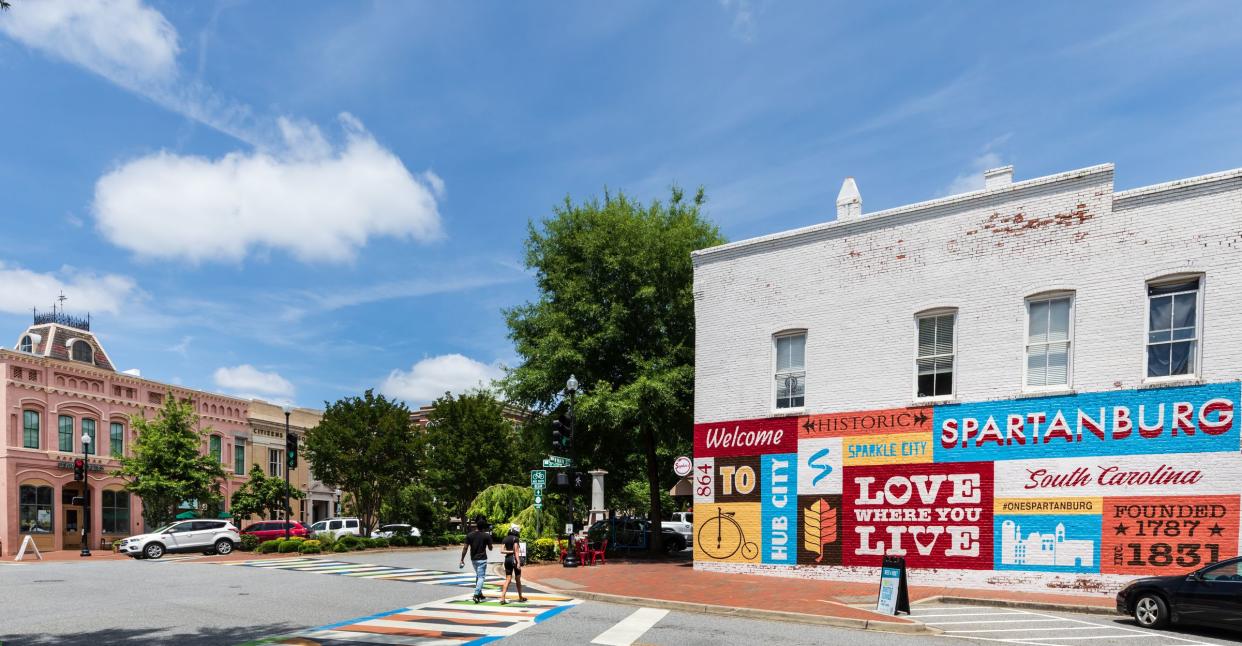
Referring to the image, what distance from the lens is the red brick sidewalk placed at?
1408 centimetres

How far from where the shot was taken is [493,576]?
19.8 metres

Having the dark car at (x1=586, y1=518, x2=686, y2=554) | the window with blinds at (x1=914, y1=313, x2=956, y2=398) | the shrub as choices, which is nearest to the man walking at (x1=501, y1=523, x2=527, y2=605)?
the shrub

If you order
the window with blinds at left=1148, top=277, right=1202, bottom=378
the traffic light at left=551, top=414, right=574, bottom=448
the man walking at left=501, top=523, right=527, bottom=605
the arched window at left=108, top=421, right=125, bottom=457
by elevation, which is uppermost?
the window with blinds at left=1148, top=277, right=1202, bottom=378

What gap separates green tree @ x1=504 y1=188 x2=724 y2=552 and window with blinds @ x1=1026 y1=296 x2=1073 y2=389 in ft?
33.2

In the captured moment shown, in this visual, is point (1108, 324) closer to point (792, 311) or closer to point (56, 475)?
point (792, 311)

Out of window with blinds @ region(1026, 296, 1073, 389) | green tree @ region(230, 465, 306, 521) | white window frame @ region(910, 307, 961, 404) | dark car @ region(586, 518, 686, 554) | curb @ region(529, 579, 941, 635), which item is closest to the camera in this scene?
curb @ region(529, 579, 941, 635)

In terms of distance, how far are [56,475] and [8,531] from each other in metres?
3.25

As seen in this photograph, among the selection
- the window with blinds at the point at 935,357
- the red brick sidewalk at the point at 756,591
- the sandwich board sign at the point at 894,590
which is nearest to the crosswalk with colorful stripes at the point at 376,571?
the red brick sidewalk at the point at 756,591

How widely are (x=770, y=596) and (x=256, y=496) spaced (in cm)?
3482

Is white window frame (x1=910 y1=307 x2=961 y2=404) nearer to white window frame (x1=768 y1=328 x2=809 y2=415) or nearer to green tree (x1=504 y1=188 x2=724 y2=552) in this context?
white window frame (x1=768 y1=328 x2=809 y2=415)

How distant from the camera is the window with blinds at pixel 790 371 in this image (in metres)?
19.6

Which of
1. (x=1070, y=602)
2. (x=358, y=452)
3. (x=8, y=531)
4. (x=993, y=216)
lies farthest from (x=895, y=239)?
(x=8, y=531)

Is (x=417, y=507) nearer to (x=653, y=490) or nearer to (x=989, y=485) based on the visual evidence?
(x=653, y=490)

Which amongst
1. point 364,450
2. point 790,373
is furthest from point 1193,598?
point 364,450
